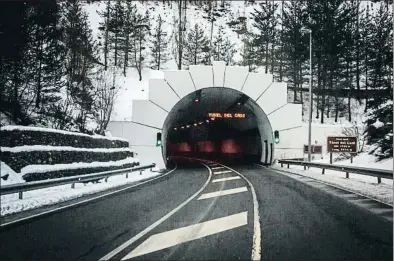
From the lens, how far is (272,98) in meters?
32.1

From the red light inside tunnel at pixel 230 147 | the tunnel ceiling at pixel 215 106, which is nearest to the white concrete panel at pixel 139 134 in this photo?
the tunnel ceiling at pixel 215 106

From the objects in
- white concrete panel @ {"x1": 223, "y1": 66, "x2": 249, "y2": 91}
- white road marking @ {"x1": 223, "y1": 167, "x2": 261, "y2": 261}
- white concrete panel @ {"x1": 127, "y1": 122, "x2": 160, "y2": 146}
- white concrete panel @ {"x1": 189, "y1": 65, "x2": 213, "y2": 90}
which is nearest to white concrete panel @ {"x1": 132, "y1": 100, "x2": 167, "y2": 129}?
white concrete panel @ {"x1": 127, "y1": 122, "x2": 160, "y2": 146}

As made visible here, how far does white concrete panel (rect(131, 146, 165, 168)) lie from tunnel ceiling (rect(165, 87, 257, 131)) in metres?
3.14

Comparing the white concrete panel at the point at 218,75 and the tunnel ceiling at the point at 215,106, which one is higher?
the white concrete panel at the point at 218,75

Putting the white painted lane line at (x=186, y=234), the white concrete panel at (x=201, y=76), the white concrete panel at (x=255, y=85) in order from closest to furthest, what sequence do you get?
the white painted lane line at (x=186, y=234) → the white concrete panel at (x=201, y=76) → the white concrete panel at (x=255, y=85)

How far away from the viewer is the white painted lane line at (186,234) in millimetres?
5723

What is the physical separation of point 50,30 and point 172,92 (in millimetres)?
10980

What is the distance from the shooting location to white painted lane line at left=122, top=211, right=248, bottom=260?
5.72 meters

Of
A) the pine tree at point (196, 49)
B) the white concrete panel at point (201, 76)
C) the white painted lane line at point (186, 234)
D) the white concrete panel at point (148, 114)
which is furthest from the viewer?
the pine tree at point (196, 49)

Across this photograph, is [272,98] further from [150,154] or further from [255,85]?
[150,154]

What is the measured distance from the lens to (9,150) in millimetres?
10828

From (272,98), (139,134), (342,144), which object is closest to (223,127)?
(272,98)

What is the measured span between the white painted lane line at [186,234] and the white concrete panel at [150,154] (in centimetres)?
2153

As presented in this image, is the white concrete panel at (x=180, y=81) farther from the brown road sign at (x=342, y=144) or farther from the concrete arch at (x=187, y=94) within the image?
the brown road sign at (x=342, y=144)
